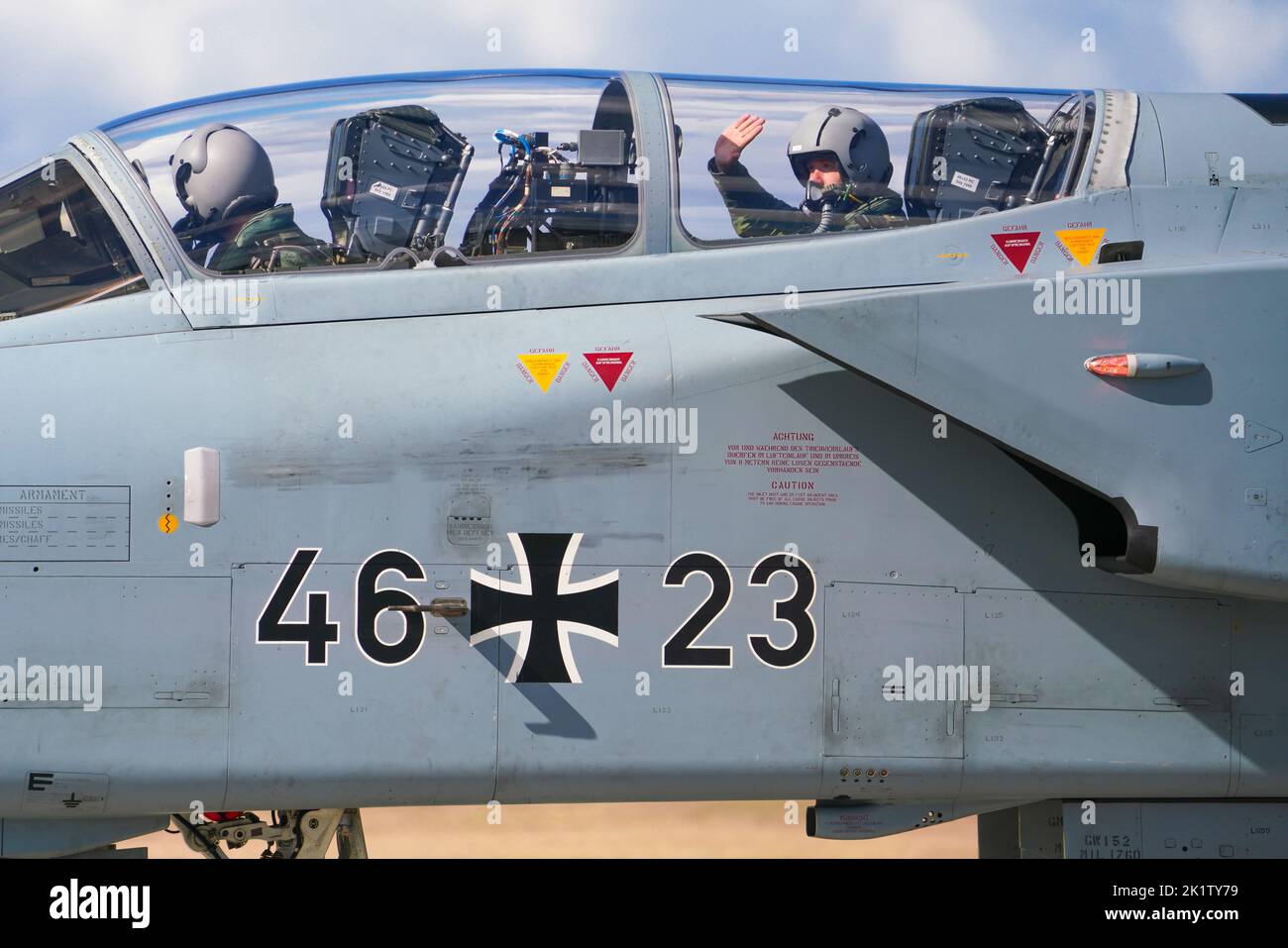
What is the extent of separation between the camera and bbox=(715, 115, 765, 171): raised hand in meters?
5.30

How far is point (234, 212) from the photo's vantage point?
5078mm

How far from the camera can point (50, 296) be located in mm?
4898

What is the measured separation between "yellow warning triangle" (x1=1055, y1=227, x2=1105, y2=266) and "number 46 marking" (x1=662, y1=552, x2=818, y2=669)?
5.70ft

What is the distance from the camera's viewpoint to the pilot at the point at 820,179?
5266 mm

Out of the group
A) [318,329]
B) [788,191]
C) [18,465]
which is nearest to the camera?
[18,465]

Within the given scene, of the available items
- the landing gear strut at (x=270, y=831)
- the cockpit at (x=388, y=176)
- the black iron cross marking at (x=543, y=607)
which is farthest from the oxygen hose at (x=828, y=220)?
the landing gear strut at (x=270, y=831)

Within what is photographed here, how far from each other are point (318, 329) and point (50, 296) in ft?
3.45

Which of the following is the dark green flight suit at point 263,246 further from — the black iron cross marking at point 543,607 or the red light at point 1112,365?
the red light at point 1112,365

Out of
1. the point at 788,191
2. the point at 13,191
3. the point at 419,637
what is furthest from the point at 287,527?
the point at 788,191

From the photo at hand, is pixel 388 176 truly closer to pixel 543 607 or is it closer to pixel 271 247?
pixel 271 247

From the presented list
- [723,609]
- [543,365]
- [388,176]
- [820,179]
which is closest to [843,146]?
[820,179]

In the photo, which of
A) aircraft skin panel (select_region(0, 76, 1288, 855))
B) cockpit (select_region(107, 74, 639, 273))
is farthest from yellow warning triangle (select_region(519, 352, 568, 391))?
cockpit (select_region(107, 74, 639, 273))

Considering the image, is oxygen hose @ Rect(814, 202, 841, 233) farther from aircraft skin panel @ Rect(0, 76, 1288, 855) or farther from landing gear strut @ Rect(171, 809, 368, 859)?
landing gear strut @ Rect(171, 809, 368, 859)
